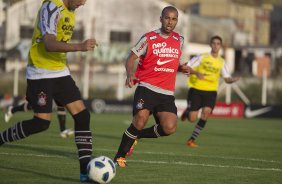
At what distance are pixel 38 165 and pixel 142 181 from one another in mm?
2084

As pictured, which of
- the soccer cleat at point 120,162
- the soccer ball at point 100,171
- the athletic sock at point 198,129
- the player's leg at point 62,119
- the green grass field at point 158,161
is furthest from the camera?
the player's leg at point 62,119

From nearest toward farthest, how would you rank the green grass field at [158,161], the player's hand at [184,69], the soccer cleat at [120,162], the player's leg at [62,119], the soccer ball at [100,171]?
the soccer ball at [100,171] → the green grass field at [158,161] → the soccer cleat at [120,162] → the player's hand at [184,69] → the player's leg at [62,119]

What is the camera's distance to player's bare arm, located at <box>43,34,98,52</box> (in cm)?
977

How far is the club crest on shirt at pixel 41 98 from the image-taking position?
1035 centimetres

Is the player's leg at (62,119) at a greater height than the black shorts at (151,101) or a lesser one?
lesser

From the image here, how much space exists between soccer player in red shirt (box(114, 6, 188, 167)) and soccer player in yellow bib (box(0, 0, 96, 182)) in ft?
6.32

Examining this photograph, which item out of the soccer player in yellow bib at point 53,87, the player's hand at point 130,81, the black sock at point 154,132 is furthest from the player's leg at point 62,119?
the soccer player in yellow bib at point 53,87

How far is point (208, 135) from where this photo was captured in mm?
22938

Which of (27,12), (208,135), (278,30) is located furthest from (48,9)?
(278,30)

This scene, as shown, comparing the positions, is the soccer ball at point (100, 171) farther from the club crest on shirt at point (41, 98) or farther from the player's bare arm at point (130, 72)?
the player's bare arm at point (130, 72)

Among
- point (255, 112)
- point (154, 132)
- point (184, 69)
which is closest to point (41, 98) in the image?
point (154, 132)

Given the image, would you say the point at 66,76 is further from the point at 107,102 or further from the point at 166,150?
the point at 107,102

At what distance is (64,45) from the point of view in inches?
392

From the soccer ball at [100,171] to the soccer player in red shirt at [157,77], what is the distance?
210 cm
